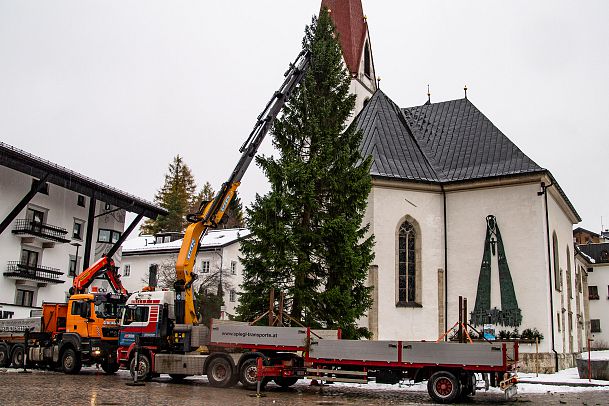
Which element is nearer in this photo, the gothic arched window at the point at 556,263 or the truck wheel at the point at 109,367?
the truck wheel at the point at 109,367

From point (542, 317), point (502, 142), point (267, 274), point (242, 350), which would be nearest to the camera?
point (242, 350)

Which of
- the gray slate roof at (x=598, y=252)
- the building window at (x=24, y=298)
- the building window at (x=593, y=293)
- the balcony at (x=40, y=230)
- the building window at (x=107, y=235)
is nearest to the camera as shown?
the balcony at (x=40, y=230)

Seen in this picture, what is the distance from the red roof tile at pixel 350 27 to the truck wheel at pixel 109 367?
99.2 ft

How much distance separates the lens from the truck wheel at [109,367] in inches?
922

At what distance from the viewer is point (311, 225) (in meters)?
24.0

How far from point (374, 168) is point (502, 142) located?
731 cm

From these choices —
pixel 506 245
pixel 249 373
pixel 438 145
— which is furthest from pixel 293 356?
pixel 438 145

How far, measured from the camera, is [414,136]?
35094 millimetres

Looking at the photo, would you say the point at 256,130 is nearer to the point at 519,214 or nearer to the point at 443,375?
the point at 443,375

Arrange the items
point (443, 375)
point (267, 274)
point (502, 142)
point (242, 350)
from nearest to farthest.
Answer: point (443, 375) < point (242, 350) < point (267, 274) < point (502, 142)

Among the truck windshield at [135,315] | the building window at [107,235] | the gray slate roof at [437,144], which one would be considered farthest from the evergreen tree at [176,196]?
the truck windshield at [135,315]

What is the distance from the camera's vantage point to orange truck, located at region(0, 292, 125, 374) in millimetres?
23391

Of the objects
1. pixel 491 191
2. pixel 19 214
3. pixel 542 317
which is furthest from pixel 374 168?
pixel 19 214

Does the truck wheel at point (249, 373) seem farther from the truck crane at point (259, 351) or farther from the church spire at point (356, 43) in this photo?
the church spire at point (356, 43)
